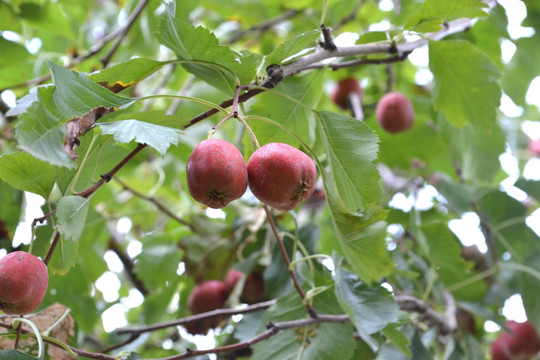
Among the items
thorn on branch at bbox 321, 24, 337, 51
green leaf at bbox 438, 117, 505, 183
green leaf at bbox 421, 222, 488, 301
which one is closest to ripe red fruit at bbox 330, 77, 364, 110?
green leaf at bbox 438, 117, 505, 183

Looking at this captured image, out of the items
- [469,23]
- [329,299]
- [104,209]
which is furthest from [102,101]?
[104,209]

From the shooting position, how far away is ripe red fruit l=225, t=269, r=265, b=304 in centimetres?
150

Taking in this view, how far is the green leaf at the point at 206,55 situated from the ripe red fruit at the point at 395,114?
0.90m

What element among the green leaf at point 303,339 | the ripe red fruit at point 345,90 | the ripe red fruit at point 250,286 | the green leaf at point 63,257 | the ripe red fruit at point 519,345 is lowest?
the ripe red fruit at point 519,345

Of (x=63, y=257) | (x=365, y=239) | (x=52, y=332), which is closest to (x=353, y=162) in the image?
(x=365, y=239)

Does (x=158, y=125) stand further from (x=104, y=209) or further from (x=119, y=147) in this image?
(x=104, y=209)

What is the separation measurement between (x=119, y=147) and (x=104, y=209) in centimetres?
89

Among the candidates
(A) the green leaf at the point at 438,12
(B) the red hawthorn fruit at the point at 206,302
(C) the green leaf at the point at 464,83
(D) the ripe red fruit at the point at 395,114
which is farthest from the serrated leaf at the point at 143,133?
(D) the ripe red fruit at the point at 395,114

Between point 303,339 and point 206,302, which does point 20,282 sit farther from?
point 206,302

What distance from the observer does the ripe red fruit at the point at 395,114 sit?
65.9 inches

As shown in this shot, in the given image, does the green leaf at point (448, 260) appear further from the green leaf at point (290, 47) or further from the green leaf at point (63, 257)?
the green leaf at point (63, 257)

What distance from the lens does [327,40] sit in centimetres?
91

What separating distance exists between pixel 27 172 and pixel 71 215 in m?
0.11

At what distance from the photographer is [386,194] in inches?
71.2
